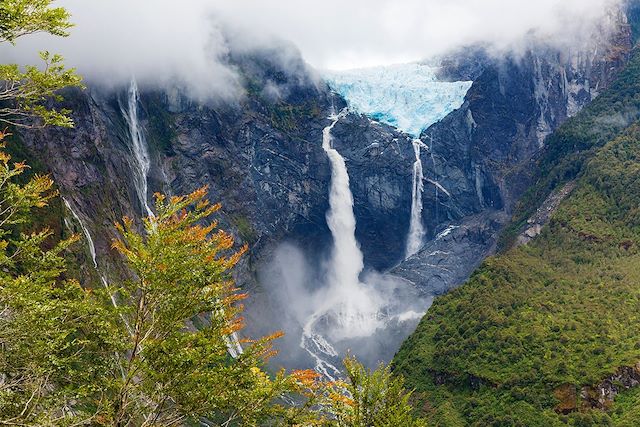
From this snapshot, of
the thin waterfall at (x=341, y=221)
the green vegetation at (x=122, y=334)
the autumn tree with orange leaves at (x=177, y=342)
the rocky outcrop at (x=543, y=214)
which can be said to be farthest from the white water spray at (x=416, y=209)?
the autumn tree with orange leaves at (x=177, y=342)

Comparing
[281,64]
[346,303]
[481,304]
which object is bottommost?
[346,303]

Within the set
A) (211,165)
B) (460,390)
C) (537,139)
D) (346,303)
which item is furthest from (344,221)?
(460,390)

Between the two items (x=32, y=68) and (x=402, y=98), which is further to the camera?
(x=402, y=98)

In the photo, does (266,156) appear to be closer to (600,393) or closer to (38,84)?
(600,393)

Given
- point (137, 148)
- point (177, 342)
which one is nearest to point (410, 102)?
point (137, 148)

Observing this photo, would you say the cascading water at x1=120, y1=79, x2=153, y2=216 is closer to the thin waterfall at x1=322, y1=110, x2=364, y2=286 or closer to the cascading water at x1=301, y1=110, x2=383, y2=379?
the cascading water at x1=301, y1=110, x2=383, y2=379

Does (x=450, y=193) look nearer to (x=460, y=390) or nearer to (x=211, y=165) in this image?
(x=211, y=165)
